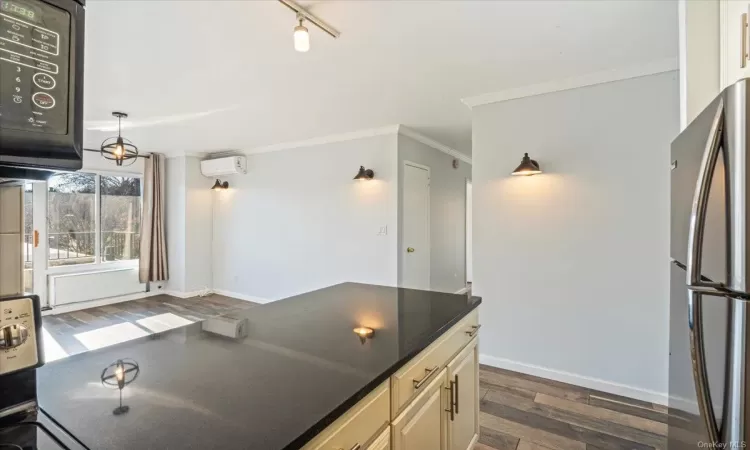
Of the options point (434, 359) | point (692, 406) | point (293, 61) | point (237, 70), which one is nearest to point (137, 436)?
point (434, 359)

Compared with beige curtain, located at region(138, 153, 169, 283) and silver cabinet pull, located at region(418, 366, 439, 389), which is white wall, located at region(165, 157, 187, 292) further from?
silver cabinet pull, located at region(418, 366, 439, 389)

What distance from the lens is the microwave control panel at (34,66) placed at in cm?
55

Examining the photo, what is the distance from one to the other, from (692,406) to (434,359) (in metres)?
0.81

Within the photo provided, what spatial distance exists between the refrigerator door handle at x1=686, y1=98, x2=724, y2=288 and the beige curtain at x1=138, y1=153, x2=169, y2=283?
684 cm

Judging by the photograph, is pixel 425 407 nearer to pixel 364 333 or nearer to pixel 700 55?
pixel 364 333

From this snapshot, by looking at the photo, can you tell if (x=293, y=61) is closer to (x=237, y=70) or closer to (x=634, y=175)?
(x=237, y=70)

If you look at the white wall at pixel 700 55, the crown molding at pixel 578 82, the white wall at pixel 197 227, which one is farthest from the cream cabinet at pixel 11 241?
the white wall at pixel 197 227

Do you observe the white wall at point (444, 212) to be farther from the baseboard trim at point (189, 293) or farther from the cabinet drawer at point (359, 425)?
the baseboard trim at point (189, 293)

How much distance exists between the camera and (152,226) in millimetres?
5934

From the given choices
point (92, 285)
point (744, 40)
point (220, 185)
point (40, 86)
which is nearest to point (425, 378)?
point (40, 86)

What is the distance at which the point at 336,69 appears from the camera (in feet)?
8.82

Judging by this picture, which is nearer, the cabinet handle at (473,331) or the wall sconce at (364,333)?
the wall sconce at (364,333)

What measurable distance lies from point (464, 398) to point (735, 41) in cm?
179

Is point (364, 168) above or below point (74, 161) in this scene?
above
